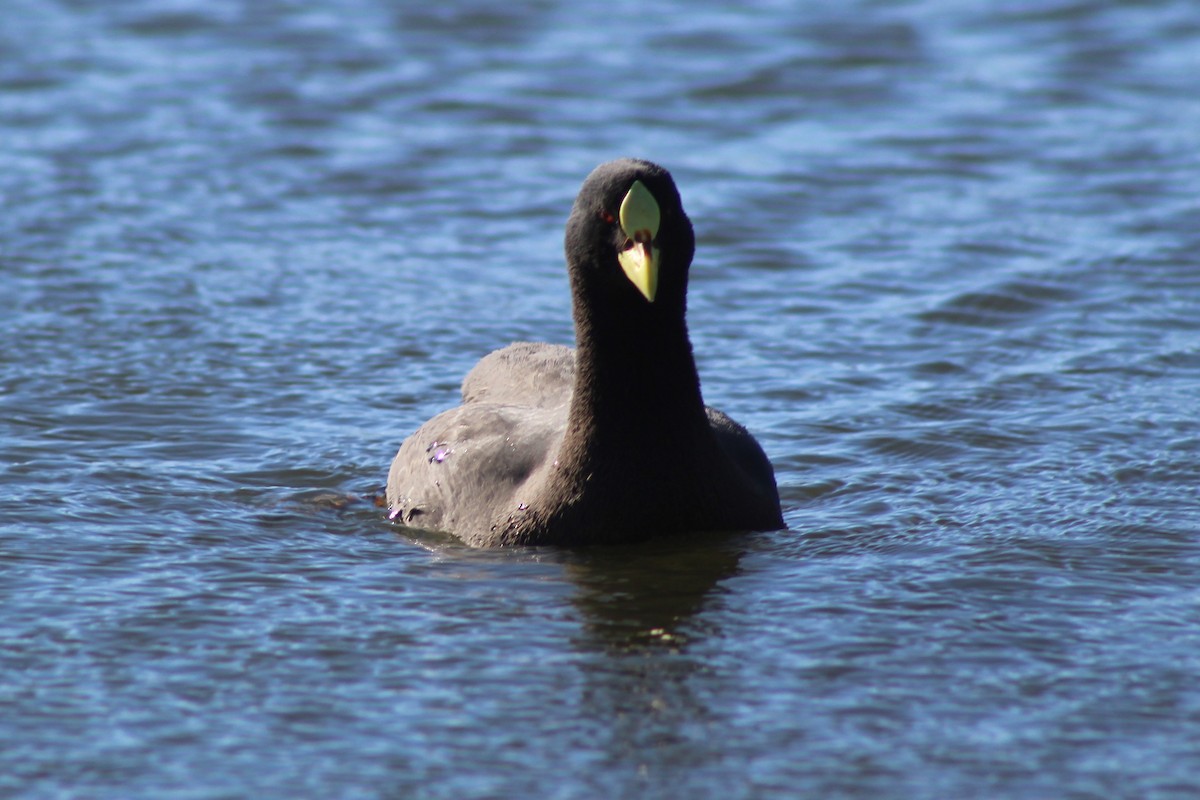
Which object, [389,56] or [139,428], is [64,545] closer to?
[139,428]

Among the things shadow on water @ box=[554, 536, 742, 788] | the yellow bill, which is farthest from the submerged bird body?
shadow on water @ box=[554, 536, 742, 788]

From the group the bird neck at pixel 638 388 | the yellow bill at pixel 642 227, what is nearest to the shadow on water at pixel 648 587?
the bird neck at pixel 638 388

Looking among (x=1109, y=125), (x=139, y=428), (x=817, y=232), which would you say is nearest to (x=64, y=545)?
(x=139, y=428)

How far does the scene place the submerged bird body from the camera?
7.28 m

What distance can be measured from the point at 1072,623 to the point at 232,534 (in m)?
3.48

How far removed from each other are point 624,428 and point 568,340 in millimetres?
3608

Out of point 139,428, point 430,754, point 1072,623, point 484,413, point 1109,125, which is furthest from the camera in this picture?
point 1109,125

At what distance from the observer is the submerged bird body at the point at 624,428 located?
728cm

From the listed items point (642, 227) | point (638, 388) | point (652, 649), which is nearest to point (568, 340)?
point (638, 388)

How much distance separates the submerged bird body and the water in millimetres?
174

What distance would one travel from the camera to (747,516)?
7.70 m

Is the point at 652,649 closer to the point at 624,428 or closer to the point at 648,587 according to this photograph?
the point at 648,587

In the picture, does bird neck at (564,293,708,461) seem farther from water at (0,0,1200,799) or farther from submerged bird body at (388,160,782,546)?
water at (0,0,1200,799)

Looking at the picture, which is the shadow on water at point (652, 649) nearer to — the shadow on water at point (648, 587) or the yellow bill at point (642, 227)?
the shadow on water at point (648, 587)
